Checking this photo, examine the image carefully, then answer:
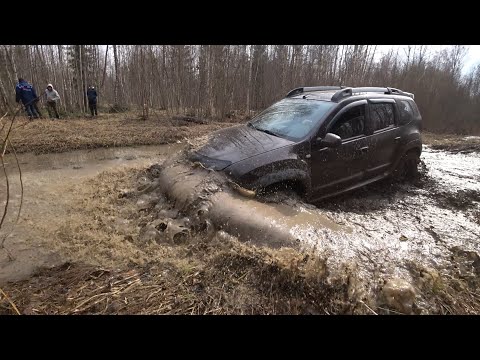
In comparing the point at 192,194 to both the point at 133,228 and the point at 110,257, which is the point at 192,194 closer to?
the point at 133,228

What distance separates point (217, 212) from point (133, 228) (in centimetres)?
123

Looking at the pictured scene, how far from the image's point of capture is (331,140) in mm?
4332

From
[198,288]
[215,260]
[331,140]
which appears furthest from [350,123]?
[198,288]

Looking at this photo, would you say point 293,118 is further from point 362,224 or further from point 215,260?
point 215,260

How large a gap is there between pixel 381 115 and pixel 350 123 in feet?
3.13

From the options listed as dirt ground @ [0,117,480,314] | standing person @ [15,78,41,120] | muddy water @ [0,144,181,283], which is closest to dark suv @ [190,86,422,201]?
dirt ground @ [0,117,480,314]

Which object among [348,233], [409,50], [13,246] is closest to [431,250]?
[348,233]

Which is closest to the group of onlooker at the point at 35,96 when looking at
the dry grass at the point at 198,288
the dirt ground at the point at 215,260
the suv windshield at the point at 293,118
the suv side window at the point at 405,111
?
the dirt ground at the point at 215,260

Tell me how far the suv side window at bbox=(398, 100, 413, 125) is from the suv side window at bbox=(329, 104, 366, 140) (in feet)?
4.05

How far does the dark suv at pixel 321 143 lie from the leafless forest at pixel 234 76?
1225 cm

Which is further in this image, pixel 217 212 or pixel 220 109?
pixel 220 109

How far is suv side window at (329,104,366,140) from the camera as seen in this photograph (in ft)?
15.4

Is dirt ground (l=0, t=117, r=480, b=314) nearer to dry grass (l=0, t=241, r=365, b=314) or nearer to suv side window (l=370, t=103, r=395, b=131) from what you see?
dry grass (l=0, t=241, r=365, b=314)
